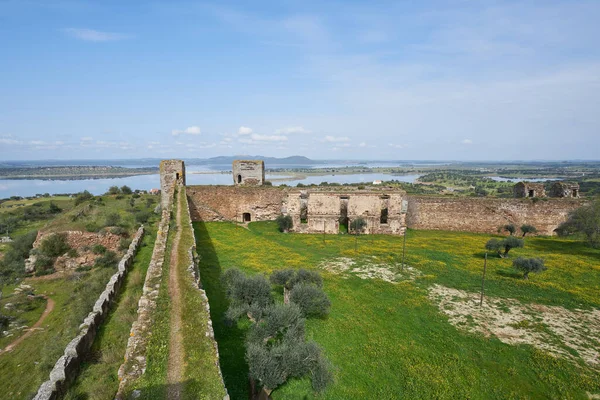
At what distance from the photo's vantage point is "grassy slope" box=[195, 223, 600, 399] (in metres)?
7.18

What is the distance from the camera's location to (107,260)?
1855 centimetres

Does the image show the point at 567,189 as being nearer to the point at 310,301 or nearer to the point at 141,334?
the point at 310,301

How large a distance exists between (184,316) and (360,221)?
18.0m

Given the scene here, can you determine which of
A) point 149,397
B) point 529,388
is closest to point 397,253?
point 529,388

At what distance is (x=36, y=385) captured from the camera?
8.45 metres

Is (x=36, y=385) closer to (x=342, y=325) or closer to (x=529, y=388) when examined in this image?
(x=342, y=325)

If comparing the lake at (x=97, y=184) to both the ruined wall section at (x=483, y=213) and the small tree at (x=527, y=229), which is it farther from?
the small tree at (x=527, y=229)

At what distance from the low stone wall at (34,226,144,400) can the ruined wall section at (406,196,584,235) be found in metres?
22.7

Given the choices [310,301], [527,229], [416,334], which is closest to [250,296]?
[310,301]

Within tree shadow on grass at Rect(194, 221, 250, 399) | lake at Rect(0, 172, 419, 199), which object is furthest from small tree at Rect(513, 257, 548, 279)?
lake at Rect(0, 172, 419, 199)

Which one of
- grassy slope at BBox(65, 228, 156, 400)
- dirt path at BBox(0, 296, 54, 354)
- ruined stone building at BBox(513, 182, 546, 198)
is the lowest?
dirt path at BBox(0, 296, 54, 354)

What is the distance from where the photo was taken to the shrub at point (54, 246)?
1956cm

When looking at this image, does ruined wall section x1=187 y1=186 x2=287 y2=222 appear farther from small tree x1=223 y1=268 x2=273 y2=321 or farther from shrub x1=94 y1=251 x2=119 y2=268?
small tree x1=223 y1=268 x2=273 y2=321

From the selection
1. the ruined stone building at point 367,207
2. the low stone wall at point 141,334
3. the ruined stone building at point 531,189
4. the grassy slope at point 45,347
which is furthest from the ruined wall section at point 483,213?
the grassy slope at point 45,347
